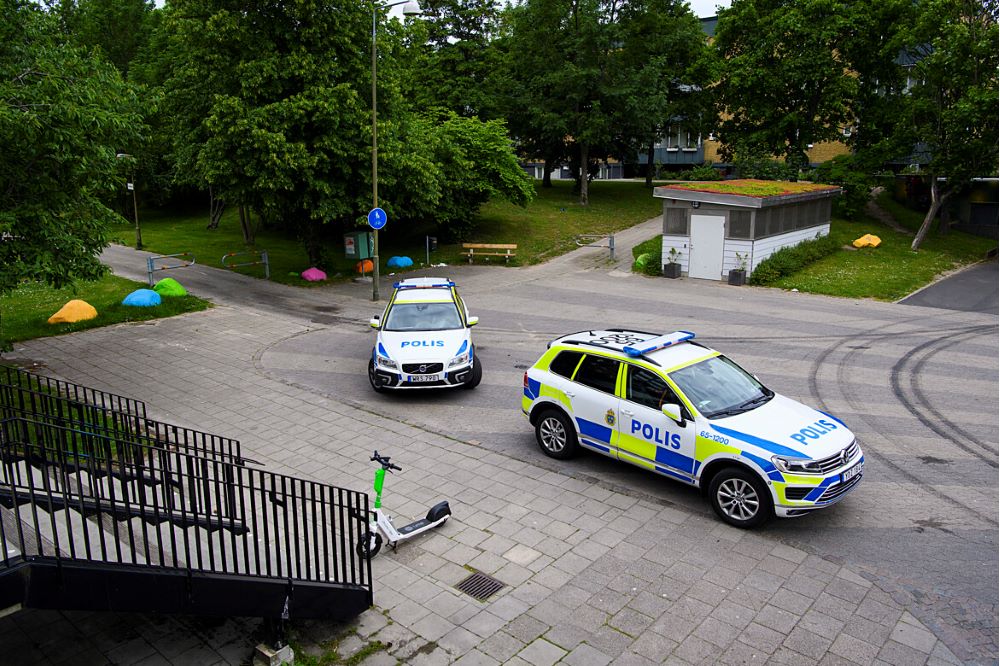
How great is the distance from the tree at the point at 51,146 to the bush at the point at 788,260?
1896 centimetres

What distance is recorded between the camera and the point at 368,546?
6.78 m

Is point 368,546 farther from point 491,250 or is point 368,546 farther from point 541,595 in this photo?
point 491,250

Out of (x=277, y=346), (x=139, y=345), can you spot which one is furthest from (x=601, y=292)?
(x=139, y=345)

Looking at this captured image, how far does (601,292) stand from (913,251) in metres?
14.5

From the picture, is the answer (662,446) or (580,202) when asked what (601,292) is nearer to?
(662,446)

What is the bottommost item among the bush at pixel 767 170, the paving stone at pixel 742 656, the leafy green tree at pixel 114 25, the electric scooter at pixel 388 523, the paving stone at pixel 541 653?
the paving stone at pixel 541 653

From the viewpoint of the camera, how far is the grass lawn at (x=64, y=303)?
17.9 meters

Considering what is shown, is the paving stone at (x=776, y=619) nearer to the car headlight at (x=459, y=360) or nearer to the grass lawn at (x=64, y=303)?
the car headlight at (x=459, y=360)

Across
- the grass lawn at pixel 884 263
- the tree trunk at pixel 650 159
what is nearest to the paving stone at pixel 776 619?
the grass lawn at pixel 884 263

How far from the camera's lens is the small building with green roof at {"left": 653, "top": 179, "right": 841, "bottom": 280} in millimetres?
24625

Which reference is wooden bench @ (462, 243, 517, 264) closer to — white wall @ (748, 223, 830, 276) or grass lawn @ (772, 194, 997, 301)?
white wall @ (748, 223, 830, 276)

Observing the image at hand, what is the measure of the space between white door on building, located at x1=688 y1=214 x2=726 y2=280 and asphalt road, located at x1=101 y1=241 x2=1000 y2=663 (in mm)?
771

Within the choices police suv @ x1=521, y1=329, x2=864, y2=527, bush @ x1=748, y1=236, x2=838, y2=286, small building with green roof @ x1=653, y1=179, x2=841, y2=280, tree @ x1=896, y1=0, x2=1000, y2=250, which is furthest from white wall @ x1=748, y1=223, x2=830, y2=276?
police suv @ x1=521, y1=329, x2=864, y2=527

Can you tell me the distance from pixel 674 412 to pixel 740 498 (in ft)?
3.90
